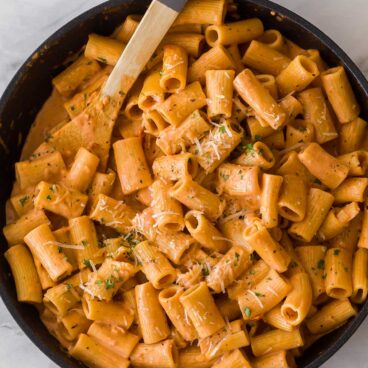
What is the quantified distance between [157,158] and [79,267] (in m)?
0.52

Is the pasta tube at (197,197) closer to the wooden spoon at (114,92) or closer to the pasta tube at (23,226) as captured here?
the wooden spoon at (114,92)

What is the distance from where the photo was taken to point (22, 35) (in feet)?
10.6

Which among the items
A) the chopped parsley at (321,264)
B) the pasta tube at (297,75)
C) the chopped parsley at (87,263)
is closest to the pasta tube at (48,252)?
the chopped parsley at (87,263)

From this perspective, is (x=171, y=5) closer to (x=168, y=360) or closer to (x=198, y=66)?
(x=198, y=66)

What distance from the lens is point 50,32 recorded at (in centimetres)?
322

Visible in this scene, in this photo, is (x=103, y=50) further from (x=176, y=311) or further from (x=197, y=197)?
(x=176, y=311)

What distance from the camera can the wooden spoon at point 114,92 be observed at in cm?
272

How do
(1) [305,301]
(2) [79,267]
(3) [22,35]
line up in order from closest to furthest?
1. (1) [305,301]
2. (2) [79,267]
3. (3) [22,35]

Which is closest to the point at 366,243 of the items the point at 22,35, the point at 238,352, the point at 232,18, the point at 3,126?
the point at 238,352

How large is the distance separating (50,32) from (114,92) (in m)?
0.56

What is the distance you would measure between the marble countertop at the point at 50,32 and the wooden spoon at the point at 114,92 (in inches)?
19.8

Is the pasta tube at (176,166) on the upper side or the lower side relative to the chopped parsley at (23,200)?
upper

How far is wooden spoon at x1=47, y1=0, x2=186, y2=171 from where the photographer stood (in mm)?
2725

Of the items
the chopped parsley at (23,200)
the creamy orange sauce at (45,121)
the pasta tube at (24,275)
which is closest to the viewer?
the pasta tube at (24,275)
